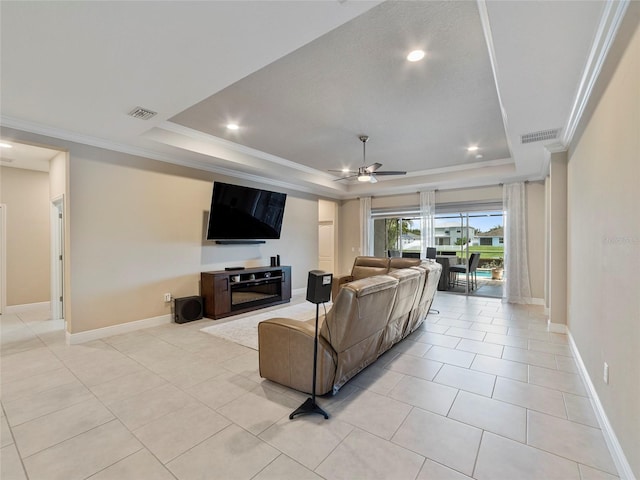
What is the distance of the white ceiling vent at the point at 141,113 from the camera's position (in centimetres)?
314

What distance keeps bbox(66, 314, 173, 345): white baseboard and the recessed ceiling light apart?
484 cm

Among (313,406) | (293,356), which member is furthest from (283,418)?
(293,356)

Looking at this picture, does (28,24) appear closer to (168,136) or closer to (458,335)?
(168,136)

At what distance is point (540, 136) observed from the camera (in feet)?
12.4

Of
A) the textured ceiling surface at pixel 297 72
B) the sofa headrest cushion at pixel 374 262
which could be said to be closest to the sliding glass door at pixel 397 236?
the sofa headrest cushion at pixel 374 262

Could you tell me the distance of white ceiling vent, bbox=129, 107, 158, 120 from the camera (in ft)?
10.3

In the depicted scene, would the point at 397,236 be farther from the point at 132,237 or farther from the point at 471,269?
the point at 132,237

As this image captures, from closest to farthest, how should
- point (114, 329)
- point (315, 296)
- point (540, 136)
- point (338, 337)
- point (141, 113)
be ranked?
point (315, 296), point (338, 337), point (141, 113), point (540, 136), point (114, 329)

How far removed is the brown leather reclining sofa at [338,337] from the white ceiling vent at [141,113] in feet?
8.35

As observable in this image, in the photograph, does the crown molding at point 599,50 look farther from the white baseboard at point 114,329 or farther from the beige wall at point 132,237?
the white baseboard at point 114,329

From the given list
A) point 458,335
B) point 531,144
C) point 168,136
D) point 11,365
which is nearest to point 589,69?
point 531,144

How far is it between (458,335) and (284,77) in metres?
3.91

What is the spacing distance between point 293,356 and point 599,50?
3.16 m

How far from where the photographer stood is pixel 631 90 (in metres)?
1.66
